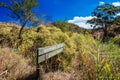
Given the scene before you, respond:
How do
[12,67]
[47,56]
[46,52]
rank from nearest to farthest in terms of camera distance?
1. [12,67]
2. [46,52]
3. [47,56]

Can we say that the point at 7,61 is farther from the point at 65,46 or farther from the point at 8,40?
the point at 8,40

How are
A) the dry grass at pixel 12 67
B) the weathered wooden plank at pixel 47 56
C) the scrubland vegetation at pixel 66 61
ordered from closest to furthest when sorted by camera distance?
the scrubland vegetation at pixel 66 61, the dry grass at pixel 12 67, the weathered wooden plank at pixel 47 56

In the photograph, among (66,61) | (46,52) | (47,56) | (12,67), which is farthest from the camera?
(66,61)

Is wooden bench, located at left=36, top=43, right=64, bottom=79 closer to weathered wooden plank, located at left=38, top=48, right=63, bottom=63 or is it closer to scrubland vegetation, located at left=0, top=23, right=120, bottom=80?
weathered wooden plank, located at left=38, top=48, right=63, bottom=63

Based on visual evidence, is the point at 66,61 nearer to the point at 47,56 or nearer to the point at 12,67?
the point at 47,56

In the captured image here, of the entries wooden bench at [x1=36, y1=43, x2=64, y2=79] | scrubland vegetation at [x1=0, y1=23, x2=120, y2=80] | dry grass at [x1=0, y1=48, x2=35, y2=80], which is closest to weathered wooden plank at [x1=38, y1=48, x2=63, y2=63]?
wooden bench at [x1=36, y1=43, x2=64, y2=79]

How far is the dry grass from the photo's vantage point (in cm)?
538

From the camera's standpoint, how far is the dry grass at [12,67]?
5.38 metres

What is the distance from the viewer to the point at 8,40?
10.5 m

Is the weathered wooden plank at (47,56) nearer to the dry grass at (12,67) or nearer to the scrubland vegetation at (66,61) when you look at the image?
the scrubland vegetation at (66,61)

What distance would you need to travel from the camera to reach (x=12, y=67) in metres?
5.82

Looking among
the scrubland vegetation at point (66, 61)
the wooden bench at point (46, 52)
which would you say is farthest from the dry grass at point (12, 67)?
the wooden bench at point (46, 52)

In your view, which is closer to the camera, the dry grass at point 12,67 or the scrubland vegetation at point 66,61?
the scrubland vegetation at point 66,61

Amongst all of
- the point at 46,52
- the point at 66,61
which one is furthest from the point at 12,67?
the point at 66,61
